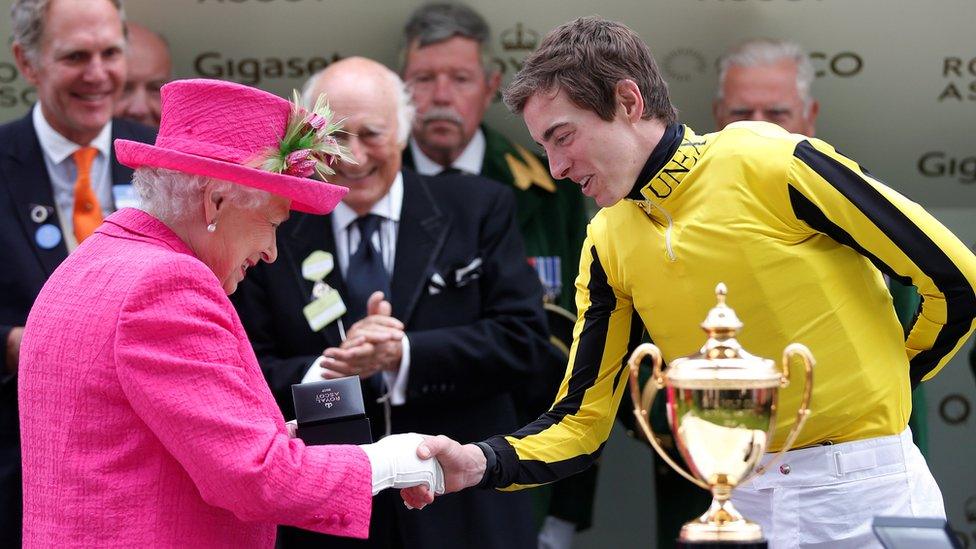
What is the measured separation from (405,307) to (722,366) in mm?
1821

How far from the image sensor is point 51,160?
4.43 m

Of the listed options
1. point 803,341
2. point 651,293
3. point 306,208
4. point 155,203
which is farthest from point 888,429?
point 155,203

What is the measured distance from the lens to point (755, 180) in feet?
10.1

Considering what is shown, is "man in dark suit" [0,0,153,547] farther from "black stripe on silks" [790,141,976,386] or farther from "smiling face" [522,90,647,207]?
"black stripe on silks" [790,141,976,386]

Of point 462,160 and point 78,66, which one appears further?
point 462,160

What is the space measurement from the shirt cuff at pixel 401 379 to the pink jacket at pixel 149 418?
1.29 m

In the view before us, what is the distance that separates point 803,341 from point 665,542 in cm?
198

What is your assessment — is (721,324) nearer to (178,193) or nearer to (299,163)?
(299,163)

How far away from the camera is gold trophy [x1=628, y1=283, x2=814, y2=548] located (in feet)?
8.21

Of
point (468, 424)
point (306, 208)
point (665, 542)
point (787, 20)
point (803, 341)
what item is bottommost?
point (665, 542)

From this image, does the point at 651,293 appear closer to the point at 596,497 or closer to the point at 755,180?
the point at 755,180

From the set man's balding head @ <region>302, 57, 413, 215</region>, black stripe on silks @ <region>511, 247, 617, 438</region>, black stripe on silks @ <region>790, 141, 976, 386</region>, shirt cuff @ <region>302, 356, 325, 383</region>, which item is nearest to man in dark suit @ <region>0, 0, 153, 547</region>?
man's balding head @ <region>302, 57, 413, 215</region>

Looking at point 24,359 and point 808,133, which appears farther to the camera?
point 808,133

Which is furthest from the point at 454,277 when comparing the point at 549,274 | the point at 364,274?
the point at 549,274
